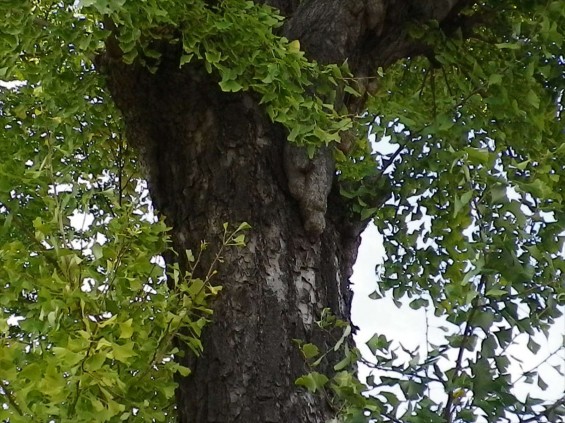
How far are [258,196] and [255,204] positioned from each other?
0.06ft

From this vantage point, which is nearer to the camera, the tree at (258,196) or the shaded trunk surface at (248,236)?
the tree at (258,196)

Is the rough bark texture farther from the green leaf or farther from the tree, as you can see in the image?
the green leaf

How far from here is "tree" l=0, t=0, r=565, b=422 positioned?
1.17m

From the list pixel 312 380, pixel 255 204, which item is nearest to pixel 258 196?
pixel 255 204

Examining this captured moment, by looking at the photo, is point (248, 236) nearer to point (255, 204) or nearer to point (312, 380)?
point (255, 204)

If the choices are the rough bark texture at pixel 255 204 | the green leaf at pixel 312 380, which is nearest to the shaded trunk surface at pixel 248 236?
the rough bark texture at pixel 255 204

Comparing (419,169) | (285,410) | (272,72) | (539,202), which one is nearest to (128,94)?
(272,72)

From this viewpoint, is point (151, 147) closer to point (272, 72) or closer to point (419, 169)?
point (272, 72)

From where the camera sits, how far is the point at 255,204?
161 centimetres

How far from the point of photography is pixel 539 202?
1.29 m

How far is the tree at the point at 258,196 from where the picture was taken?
45.9 inches

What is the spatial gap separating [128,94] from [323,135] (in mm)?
489

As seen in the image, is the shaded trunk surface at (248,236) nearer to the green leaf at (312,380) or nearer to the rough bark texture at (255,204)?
the rough bark texture at (255,204)

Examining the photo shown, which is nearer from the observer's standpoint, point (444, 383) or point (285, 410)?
point (444, 383)
